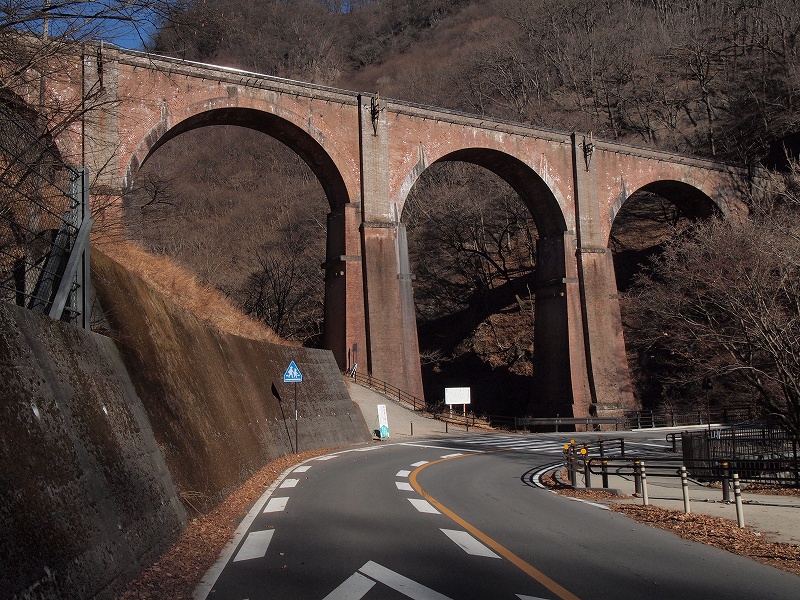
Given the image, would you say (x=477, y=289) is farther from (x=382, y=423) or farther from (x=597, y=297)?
(x=382, y=423)

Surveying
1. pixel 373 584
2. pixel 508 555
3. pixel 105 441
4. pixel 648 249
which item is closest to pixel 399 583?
pixel 373 584

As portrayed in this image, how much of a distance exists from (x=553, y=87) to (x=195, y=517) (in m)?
76.7

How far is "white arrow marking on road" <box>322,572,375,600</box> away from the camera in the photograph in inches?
222

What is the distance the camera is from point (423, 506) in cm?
1094

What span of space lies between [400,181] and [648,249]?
85.8 ft

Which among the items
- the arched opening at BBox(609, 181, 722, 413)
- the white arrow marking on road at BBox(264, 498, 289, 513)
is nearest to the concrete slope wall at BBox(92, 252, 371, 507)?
the white arrow marking on road at BBox(264, 498, 289, 513)

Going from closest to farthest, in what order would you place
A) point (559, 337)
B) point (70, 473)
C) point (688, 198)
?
1. point (70, 473)
2. point (559, 337)
3. point (688, 198)

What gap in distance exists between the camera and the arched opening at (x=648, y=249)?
4291 centimetres

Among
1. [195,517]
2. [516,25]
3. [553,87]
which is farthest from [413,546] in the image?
[516,25]

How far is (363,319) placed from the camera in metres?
33.1

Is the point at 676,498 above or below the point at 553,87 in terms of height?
below

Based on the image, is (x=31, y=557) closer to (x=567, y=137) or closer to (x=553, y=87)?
(x=567, y=137)

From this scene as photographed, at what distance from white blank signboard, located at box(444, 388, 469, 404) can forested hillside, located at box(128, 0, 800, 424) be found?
961cm

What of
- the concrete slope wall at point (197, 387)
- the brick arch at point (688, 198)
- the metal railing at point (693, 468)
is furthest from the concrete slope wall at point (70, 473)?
the brick arch at point (688, 198)
